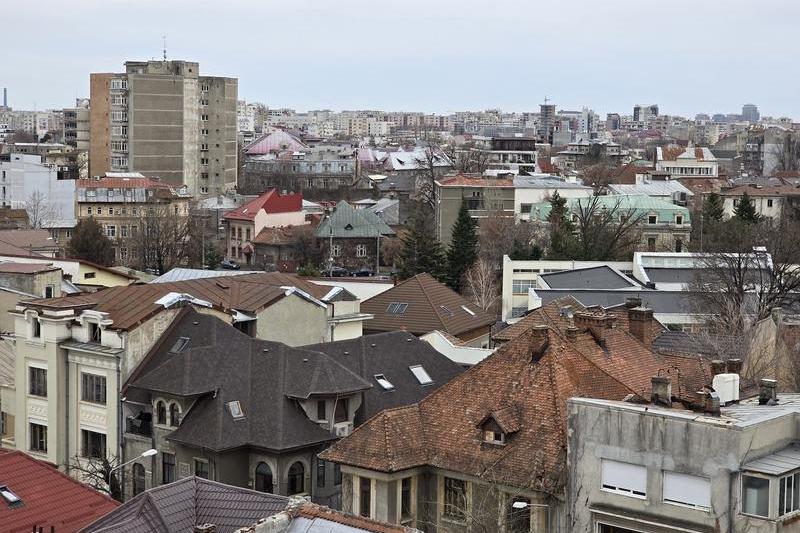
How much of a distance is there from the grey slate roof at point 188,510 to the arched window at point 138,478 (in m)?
14.7

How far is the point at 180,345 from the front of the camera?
38.3 m

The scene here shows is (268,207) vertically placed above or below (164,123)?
below

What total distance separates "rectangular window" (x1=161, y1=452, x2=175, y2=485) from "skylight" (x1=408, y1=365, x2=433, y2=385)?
25.4ft

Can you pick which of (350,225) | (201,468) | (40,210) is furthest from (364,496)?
(40,210)

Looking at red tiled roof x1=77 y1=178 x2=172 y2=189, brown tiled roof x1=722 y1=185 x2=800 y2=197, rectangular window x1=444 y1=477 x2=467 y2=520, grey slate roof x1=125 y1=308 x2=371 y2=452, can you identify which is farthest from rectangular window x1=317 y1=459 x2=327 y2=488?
brown tiled roof x1=722 y1=185 x2=800 y2=197

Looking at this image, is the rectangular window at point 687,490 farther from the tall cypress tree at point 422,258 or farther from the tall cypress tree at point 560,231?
the tall cypress tree at point 560,231

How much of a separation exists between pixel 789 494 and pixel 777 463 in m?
0.57

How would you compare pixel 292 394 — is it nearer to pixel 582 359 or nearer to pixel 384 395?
pixel 384 395

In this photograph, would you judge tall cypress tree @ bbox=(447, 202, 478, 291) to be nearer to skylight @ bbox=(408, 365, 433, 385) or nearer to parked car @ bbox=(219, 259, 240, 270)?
parked car @ bbox=(219, 259, 240, 270)

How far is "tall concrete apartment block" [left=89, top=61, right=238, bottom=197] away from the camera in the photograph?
456ft

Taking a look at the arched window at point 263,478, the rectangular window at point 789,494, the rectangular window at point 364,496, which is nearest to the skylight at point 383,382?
the arched window at point 263,478

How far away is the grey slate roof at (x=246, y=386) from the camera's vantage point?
34.2 meters

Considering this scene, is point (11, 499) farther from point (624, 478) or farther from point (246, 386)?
point (246, 386)

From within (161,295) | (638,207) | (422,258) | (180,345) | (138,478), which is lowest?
(138,478)
